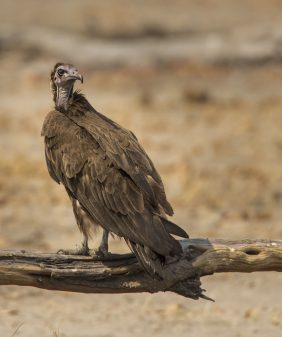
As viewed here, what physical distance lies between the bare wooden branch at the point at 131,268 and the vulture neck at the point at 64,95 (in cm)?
140

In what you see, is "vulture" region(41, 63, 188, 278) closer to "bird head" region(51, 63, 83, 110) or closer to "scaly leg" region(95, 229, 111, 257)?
"scaly leg" region(95, 229, 111, 257)

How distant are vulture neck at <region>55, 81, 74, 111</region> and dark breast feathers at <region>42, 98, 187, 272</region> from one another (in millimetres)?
154

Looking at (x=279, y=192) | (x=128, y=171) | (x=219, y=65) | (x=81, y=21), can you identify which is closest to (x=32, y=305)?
(x=128, y=171)

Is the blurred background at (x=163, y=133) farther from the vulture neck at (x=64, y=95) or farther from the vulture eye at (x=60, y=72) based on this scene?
the vulture eye at (x=60, y=72)

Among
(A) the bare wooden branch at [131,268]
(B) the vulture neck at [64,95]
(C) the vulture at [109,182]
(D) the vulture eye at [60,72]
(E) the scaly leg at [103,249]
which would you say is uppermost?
(D) the vulture eye at [60,72]

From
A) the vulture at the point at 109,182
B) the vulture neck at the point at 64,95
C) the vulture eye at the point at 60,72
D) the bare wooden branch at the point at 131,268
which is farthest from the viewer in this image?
the vulture eye at the point at 60,72

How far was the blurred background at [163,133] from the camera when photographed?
29.6 feet

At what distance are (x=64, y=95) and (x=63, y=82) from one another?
0.38 feet

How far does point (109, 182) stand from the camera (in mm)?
6848

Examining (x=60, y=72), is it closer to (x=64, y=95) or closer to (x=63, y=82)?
(x=63, y=82)

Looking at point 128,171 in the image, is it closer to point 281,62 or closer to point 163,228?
point 163,228

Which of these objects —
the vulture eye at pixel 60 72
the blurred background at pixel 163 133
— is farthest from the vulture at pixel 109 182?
the blurred background at pixel 163 133

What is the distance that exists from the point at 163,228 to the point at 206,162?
8867 millimetres

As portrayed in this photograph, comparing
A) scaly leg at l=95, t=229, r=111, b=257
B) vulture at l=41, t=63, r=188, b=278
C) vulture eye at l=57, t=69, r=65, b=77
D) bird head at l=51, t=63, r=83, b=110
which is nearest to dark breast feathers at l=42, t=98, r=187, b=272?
vulture at l=41, t=63, r=188, b=278
